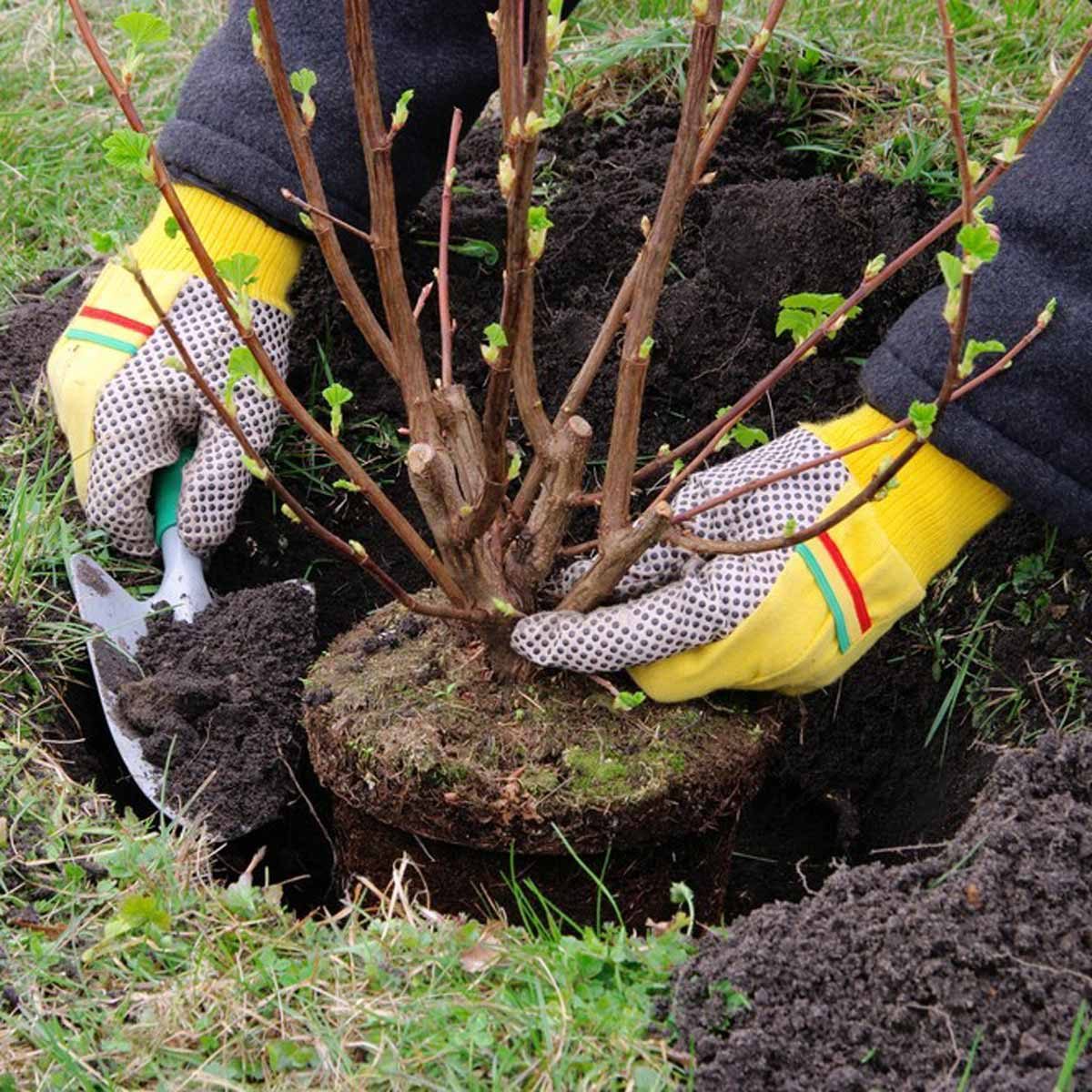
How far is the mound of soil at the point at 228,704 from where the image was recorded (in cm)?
208

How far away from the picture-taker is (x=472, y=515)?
1.76 meters

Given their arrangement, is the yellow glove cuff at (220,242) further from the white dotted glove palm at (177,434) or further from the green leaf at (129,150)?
the green leaf at (129,150)

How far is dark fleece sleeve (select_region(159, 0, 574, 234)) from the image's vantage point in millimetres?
2285

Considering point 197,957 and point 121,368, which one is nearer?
point 197,957

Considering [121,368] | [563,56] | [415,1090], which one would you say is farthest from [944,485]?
[563,56]

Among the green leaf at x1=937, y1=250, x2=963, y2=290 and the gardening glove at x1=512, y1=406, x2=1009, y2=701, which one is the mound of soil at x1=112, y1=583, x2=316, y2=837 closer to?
the gardening glove at x1=512, y1=406, x2=1009, y2=701

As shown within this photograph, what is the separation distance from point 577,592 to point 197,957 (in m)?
0.64

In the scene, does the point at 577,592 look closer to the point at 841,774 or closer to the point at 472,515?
the point at 472,515

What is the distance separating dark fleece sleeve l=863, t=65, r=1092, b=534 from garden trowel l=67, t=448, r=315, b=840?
104cm

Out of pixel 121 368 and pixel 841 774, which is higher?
pixel 121 368

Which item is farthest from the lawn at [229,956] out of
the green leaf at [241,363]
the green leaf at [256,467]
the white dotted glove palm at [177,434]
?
the green leaf at [241,363]

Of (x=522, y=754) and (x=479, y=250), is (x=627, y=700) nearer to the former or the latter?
(x=522, y=754)

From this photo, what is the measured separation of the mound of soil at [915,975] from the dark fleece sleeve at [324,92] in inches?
54.5

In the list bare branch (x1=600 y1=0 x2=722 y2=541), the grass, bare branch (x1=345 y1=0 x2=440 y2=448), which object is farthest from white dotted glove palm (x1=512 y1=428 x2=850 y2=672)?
the grass
